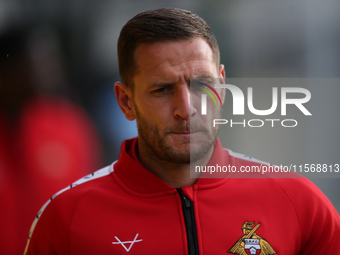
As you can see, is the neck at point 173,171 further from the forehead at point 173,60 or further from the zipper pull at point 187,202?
the forehead at point 173,60

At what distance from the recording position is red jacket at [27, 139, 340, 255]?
1.03 metres

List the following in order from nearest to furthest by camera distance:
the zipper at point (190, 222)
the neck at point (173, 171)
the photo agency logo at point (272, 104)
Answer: the zipper at point (190, 222), the neck at point (173, 171), the photo agency logo at point (272, 104)

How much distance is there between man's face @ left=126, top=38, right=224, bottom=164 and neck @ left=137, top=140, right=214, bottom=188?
2.1 inches

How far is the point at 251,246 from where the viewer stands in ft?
3.40

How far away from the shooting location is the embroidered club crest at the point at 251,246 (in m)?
1.03

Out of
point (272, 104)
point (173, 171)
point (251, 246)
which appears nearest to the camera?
point (251, 246)

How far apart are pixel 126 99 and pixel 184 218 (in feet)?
1.58

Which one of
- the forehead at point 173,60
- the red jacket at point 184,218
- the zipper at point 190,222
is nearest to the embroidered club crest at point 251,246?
the red jacket at point 184,218

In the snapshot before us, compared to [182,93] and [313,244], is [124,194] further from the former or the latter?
[313,244]

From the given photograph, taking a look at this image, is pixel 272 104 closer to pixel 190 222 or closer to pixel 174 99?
pixel 174 99

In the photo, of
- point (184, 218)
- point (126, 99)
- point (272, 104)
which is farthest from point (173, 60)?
point (272, 104)

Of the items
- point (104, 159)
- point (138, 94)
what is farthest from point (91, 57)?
point (138, 94)

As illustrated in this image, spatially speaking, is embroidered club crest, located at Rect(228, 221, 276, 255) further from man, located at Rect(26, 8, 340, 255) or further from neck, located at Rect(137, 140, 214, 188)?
neck, located at Rect(137, 140, 214, 188)

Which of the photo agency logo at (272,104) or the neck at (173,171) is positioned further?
the photo agency logo at (272,104)
